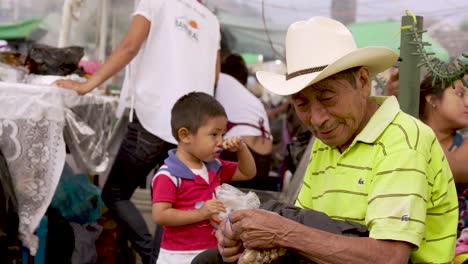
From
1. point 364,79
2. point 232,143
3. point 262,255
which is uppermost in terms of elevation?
point 364,79

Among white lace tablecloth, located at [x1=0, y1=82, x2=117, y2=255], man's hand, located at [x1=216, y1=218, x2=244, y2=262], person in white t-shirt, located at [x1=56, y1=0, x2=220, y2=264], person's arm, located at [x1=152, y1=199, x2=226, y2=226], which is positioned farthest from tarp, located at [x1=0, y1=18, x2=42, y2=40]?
man's hand, located at [x1=216, y1=218, x2=244, y2=262]

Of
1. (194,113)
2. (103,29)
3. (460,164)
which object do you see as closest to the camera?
(460,164)

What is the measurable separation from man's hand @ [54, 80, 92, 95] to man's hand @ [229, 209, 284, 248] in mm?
2267

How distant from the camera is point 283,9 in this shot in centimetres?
562

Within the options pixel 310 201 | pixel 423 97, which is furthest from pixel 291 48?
pixel 423 97

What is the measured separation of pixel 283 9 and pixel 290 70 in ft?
11.5

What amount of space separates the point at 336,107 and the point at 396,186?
0.93ft

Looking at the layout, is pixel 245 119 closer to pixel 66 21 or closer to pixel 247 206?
pixel 66 21

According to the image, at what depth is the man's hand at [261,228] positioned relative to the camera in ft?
6.19

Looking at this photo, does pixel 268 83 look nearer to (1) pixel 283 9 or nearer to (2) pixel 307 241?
(2) pixel 307 241

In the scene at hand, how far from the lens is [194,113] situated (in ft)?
10.9

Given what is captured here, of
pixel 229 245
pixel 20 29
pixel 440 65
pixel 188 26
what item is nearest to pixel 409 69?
pixel 440 65

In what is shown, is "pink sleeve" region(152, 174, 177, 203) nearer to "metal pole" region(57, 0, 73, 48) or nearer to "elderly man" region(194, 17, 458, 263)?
"elderly man" region(194, 17, 458, 263)

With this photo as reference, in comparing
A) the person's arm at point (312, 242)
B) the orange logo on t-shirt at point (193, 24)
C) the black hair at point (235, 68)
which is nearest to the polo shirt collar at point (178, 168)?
the orange logo on t-shirt at point (193, 24)
